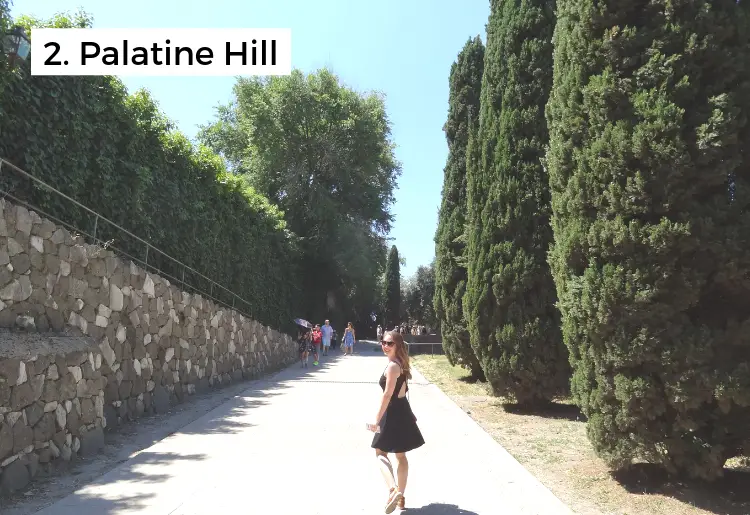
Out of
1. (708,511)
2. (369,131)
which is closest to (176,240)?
(708,511)

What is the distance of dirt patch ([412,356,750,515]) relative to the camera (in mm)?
4969

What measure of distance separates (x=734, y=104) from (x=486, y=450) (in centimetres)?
474

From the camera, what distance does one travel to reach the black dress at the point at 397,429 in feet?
16.3

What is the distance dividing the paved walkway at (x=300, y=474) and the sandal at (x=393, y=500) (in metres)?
0.24

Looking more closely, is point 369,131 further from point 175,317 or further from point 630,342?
point 630,342

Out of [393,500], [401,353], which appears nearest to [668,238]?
[401,353]

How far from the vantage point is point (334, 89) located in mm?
37594

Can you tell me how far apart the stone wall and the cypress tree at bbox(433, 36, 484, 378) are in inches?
293

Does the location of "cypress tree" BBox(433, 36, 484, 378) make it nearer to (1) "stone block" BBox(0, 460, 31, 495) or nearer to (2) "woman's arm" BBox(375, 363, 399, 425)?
(2) "woman's arm" BBox(375, 363, 399, 425)

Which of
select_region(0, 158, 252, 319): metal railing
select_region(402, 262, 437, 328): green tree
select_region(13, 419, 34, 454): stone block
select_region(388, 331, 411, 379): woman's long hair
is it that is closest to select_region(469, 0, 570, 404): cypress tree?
select_region(388, 331, 411, 379): woman's long hair

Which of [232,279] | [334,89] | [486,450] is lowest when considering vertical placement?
[486,450]

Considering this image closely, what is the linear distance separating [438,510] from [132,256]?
696 centimetres

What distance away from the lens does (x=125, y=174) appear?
9.46m

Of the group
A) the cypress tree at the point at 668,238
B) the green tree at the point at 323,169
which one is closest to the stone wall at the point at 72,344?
the cypress tree at the point at 668,238
